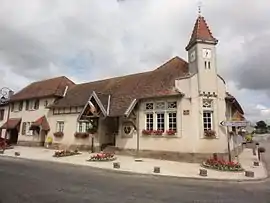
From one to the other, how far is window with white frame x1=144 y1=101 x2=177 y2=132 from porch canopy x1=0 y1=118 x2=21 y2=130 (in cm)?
1976

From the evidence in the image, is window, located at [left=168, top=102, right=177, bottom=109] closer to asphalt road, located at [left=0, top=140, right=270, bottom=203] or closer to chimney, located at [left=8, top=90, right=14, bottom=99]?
asphalt road, located at [left=0, top=140, right=270, bottom=203]

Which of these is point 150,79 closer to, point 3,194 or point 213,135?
point 213,135

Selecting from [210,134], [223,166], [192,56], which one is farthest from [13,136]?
[223,166]

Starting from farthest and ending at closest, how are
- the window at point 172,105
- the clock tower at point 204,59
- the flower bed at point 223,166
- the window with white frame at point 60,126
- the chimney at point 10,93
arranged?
the chimney at point 10,93 → the window with white frame at point 60,126 → the window at point 172,105 → the clock tower at point 204,59 → the flower bed at point 223,166

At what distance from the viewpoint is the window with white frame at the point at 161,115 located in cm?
2109

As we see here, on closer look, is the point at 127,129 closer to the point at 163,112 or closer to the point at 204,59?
the point at 163,112

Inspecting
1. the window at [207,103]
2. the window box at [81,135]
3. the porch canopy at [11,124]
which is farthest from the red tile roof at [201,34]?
the porch canopy at [11,124]

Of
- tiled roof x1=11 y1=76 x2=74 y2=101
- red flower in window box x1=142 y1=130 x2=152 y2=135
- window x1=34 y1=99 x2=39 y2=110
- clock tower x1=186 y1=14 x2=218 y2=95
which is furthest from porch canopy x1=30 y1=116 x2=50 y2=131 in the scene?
clock tower x1=186 y1=14 x2=218 y2=95

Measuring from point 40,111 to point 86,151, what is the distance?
9671 mm

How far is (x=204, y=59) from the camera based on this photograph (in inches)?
822

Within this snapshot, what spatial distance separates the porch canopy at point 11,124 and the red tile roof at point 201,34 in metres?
23.6

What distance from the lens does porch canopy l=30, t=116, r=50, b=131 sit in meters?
30.5

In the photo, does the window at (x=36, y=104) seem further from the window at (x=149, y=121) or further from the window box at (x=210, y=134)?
the window box at (x=210, y=134)

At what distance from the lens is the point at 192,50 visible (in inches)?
858
